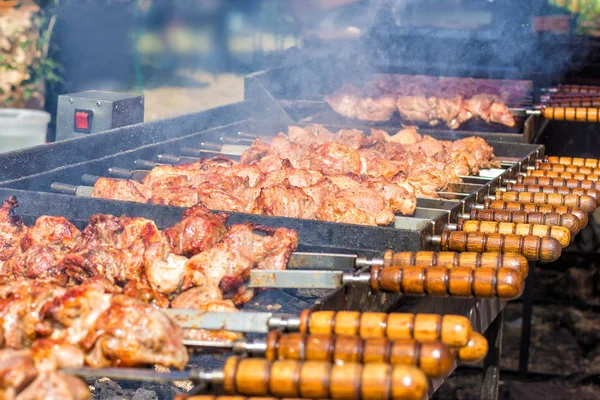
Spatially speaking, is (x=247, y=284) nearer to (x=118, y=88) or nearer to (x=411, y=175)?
(x=411, y=175)

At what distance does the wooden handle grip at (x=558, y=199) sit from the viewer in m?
4.47

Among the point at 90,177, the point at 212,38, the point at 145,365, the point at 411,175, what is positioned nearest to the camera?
the point at 145,365

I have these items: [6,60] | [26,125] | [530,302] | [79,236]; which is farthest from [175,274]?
[6,60]

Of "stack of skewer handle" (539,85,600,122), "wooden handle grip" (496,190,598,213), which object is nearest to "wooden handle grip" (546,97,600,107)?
"stack of skewer handle" (539,85,600,122)

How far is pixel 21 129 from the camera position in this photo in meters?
8.23

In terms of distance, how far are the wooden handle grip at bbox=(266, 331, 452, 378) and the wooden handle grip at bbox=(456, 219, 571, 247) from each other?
162cm

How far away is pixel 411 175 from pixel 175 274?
2.39m

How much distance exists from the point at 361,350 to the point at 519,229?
1.77 meters

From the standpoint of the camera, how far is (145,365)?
8.47 ft

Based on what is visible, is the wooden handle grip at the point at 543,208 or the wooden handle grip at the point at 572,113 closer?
the wooden handle grip at the point at 543,208

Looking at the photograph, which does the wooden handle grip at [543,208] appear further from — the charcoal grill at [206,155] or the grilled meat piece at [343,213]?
the grilled meat piece at [343,213]

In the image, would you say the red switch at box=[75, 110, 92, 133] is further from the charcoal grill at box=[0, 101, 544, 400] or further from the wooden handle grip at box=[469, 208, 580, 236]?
the wooden handle grip at box=[469, 208, 580, 236]

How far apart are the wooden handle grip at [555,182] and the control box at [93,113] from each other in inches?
114

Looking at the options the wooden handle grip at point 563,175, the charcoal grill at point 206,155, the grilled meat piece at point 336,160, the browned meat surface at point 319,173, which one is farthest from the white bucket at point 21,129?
the wooden handle grip at point 563,175
